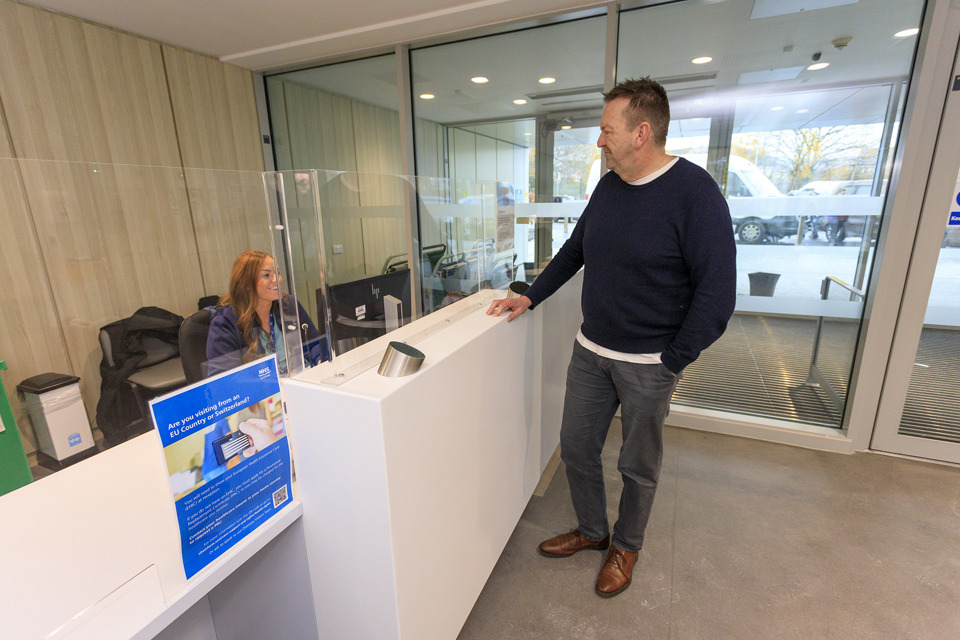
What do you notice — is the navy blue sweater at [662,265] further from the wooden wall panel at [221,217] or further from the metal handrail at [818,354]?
the wooden wall panel at [221,217]

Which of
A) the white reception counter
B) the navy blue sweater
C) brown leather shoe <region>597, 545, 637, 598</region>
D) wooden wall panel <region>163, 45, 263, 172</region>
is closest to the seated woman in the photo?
the white reception counter

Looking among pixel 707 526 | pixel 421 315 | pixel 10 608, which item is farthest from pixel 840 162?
pixel 10 608

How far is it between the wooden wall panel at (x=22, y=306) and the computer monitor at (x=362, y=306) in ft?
4.69

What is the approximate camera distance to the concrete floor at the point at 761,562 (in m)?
1.64

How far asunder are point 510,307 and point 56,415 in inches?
95.5

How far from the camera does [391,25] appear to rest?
306 centimetres

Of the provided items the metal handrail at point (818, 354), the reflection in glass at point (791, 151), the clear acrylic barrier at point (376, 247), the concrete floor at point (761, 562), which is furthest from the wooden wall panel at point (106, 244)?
the metal handrail at point (818, 354)

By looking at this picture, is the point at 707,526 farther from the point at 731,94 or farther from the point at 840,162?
the point at 731,94

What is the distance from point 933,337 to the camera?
2.46m

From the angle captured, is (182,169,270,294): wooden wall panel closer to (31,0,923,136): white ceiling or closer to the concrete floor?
(31,0,923,136): white ceiling

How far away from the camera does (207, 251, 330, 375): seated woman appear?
1711mm

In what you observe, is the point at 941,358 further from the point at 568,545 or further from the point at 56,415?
the point at 56,415

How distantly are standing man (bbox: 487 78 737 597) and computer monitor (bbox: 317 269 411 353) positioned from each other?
354 mm

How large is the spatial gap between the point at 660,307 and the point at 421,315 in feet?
2.71
